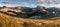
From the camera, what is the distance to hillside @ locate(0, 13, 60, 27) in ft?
11.0

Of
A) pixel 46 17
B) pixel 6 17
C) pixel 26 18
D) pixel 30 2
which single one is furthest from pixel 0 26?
pixel 46 17

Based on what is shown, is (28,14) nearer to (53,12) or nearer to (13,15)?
(13,15)

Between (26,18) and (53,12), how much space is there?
2.49 ft

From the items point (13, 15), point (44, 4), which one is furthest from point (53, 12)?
point (13, 15)

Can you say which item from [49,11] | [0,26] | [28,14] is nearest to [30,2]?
[28,14]

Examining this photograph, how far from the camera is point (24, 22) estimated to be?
3.40 meters

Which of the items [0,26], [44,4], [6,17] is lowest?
[0,26]

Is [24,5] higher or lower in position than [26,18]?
higher

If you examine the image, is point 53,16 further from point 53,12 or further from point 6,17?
point 6,17

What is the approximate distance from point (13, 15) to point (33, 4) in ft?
2.08

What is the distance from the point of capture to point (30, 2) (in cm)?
350

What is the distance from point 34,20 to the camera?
3.40m

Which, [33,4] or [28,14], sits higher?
[33,4]

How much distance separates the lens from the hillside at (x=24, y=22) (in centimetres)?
334
